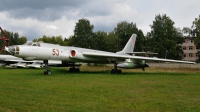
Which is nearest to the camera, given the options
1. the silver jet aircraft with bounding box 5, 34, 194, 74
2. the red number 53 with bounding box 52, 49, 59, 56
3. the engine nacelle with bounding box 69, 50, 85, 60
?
the silver jet aircraft with bounding box 5, 34, 194, 74

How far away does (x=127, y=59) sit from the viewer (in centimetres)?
1884

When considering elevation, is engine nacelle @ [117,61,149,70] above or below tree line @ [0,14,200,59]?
below

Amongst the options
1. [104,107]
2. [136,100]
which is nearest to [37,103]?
[104,107]

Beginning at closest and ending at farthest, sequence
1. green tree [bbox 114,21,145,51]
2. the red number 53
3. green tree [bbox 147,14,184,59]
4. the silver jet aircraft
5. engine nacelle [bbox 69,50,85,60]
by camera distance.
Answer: the silver jet aircraft, the red number 53, engine nacelle [bbox 69,50,85,60], green tree [bbox 147,14,184,59], green tree [bbox 114,21,145,51]

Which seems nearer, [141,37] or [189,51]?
[141,37]

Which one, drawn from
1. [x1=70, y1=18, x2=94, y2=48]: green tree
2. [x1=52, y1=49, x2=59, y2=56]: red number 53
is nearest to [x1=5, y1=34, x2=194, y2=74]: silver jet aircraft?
[x1=52, y1=49, x2=59, y2=56]: red number 53

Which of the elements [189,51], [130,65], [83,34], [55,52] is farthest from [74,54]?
[189,51]

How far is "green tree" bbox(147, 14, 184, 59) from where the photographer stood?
51.8 meters

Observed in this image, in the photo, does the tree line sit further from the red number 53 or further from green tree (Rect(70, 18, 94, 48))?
the red number 53

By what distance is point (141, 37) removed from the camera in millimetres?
61125

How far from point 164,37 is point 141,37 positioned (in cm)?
991

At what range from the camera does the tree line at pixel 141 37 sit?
51.9 m

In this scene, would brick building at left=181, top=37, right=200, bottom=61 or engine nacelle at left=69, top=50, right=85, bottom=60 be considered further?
brick building at left=181, top=37, right=200, bottom=61

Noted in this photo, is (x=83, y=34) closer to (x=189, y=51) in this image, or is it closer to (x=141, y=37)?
(x=141, y=37)
